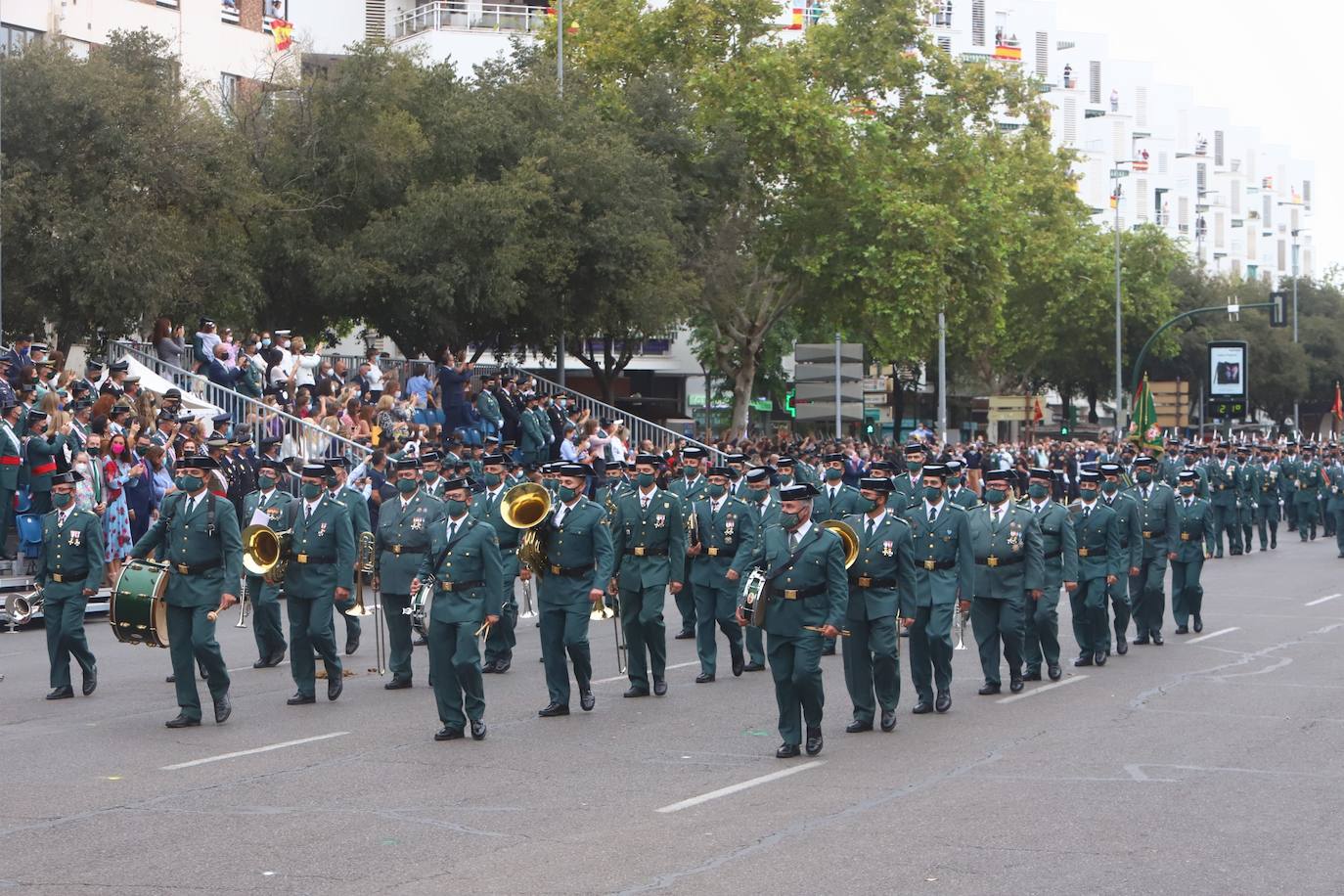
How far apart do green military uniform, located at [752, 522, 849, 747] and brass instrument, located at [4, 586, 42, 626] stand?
10.5m

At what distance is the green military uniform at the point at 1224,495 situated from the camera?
1361 inches

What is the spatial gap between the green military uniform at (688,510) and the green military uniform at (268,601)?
3.86m

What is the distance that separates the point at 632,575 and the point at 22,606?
8.09 m

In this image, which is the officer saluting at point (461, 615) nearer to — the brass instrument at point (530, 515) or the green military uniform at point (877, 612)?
the brass instrument at point (530, 515)

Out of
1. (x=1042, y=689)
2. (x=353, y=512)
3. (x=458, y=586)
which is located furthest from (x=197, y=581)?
(x=1042, y=689)

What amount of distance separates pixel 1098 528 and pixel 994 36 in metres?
96.0

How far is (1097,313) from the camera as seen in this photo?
7400cm

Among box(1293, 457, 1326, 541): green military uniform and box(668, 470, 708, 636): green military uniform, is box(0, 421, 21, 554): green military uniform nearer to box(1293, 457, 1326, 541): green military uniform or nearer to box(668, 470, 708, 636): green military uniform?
box(668, 470, 708, 636): green military uniform

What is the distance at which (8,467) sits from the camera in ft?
69.2

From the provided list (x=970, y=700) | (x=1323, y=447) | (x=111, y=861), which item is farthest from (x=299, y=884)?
(x=1323, y=447)

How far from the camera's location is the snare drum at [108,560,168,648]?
13.6m

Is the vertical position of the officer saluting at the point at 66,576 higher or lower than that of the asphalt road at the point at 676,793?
higher

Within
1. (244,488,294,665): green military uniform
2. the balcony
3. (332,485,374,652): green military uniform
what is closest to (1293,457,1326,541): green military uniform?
(244,488,294,665): green military uniform

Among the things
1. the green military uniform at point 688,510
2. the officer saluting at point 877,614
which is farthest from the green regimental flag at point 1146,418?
the officer saluting at point 877,614
